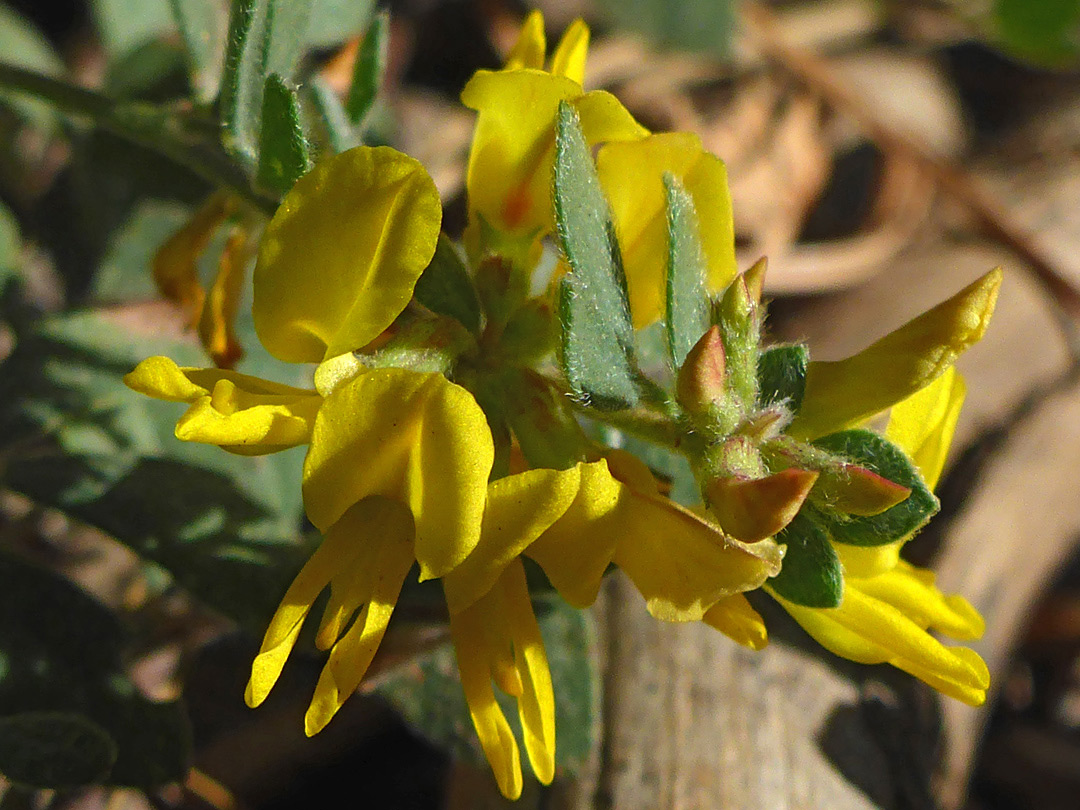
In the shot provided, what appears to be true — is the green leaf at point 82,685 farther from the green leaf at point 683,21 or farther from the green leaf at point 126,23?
the green leaf at point 683,21

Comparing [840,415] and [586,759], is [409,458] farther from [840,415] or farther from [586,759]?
[586,759]

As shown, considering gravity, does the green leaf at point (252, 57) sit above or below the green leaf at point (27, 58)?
above

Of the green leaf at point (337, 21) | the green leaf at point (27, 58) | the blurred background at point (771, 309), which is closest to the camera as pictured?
the blurred background at point (771, 309)

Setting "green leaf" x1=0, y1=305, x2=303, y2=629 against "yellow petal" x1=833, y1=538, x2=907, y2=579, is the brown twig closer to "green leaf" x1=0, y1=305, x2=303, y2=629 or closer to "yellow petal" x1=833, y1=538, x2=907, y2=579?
"yellow petal" x1=833, y1=538, x2=907, y2=579

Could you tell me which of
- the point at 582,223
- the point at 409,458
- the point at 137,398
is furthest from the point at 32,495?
the point at 582,223

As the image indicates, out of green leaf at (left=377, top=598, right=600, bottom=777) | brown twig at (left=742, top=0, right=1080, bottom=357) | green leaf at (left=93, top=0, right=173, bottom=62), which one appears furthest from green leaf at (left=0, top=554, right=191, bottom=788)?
brown twig at (left=742, top=0, right=1080, bottom=357)

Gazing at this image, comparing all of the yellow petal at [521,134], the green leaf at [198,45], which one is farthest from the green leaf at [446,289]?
the green leaf at [198,45]

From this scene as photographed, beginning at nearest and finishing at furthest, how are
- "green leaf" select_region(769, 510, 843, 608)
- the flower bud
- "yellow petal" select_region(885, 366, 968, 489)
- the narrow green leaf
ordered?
the flower bud, "green leaf" select_region(769, 510, 843, 608), "yellow petal" select_region(885, 366, 968, 489), the narrow green leaf
